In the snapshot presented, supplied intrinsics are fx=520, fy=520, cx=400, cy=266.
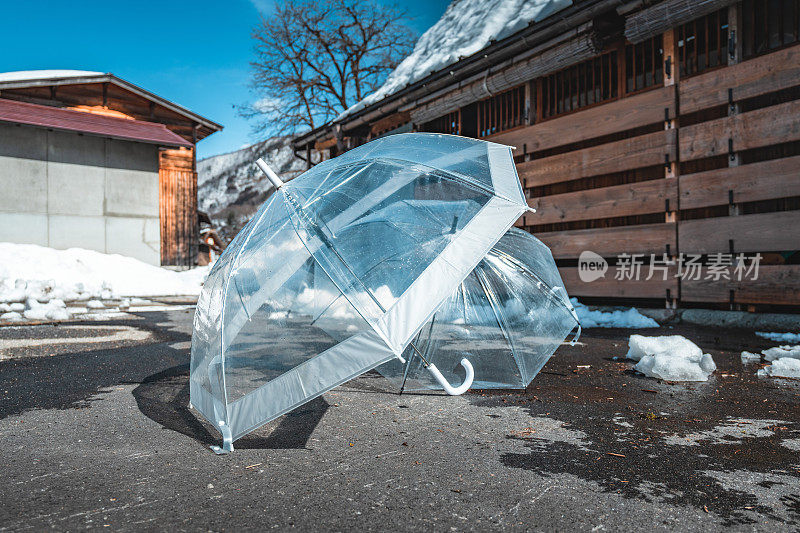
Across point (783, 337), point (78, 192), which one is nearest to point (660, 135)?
point (783, 337)

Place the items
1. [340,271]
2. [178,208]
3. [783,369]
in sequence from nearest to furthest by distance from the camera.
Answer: [340,271]
[783,369]
[178,208]

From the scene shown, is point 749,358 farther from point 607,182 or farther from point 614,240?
point 607,182

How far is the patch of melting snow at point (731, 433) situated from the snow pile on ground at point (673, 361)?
1.00m

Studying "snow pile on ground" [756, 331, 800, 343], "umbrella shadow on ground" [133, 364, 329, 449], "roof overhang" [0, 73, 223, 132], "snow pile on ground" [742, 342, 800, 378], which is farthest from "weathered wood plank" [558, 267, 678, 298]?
"roof overhang" [0, 73, 223, 132]

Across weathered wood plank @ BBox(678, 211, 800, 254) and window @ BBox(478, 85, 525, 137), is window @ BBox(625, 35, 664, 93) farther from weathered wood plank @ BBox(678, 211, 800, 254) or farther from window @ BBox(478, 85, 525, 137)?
weathered wood plank @ BBox(678, 211, 800, 254)

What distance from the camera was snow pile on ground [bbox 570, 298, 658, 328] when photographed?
700cm

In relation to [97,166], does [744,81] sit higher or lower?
lower

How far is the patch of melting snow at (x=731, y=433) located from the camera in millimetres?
2594

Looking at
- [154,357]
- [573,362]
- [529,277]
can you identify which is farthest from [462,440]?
[154,357]

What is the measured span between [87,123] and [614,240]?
14.3m

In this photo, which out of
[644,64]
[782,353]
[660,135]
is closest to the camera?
[782,353]

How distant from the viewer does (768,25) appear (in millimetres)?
6227

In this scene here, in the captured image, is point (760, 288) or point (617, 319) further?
point (617, 319)

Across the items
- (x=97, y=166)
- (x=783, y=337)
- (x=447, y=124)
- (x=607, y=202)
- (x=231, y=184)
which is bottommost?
(x=783, y=337)
